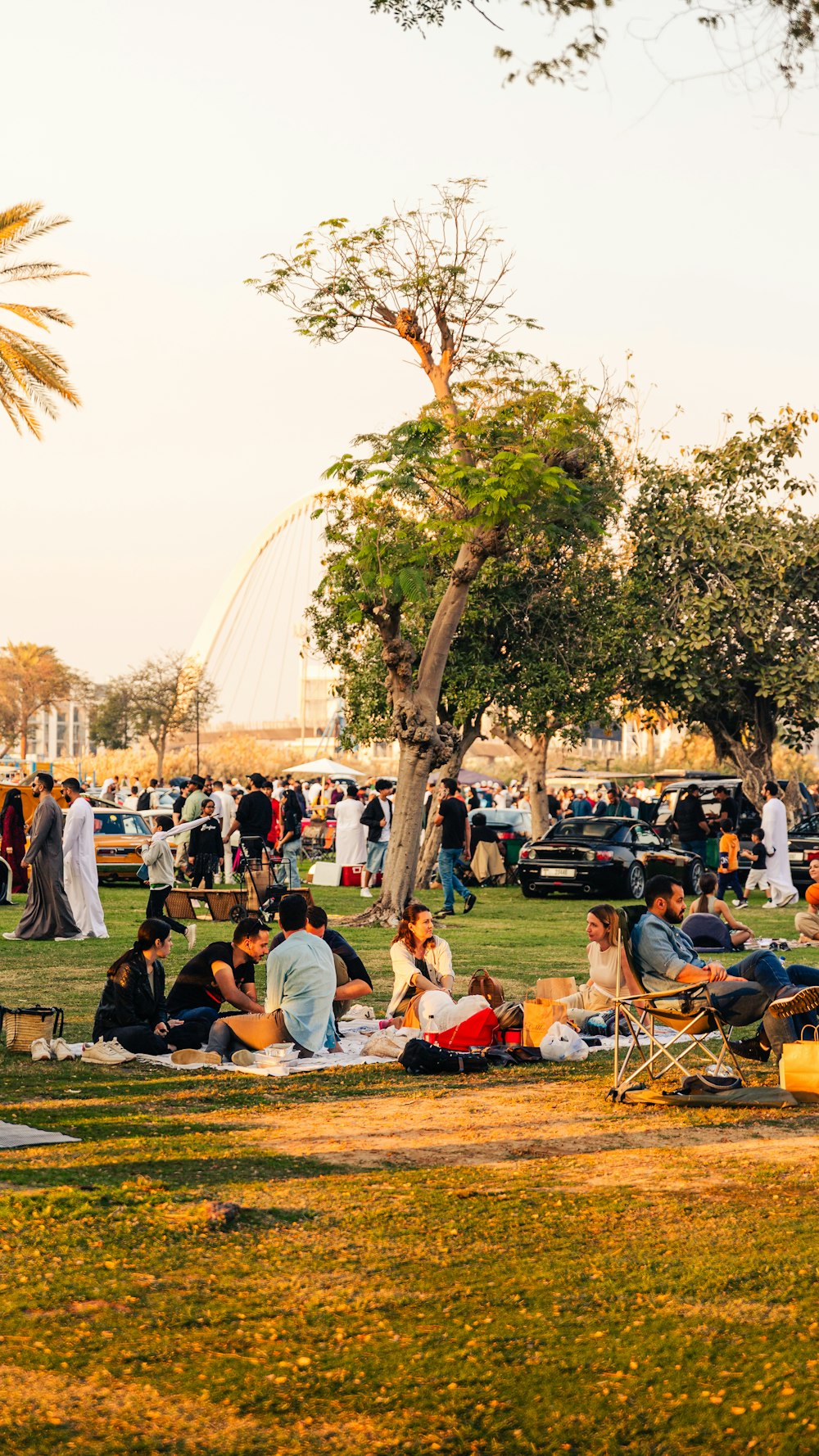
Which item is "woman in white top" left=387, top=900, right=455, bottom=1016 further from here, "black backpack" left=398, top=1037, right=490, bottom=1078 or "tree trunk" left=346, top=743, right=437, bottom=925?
"tree trunk" left=346, top=743, right=437, bottom=925

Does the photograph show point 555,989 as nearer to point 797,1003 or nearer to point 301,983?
point 301,983

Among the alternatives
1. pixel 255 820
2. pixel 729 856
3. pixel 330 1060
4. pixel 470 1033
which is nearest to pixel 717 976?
pixel 470 1033

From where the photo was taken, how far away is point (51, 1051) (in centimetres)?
1015

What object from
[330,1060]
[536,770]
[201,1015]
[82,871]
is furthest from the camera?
[536,770]

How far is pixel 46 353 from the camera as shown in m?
21.8

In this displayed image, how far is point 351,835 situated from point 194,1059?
17950 millimetres

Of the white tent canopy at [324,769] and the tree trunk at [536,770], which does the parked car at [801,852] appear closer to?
the tree trunk at [536,770]

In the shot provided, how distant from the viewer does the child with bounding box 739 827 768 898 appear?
24234mm

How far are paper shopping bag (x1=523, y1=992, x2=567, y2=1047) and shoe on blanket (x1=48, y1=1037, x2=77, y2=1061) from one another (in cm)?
297

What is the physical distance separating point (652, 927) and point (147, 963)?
3289 millimetres

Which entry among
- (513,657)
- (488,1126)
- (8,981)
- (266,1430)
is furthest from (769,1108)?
(513,657)

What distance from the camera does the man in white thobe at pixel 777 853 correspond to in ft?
78.5

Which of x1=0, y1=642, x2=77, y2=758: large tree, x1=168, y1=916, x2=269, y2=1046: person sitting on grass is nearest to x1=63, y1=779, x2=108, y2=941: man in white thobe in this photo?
x1=168, y1=916, x2=269, y2=1046: person sitting on grass

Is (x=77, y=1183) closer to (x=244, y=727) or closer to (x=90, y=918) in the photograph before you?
(x=90, y=918)
